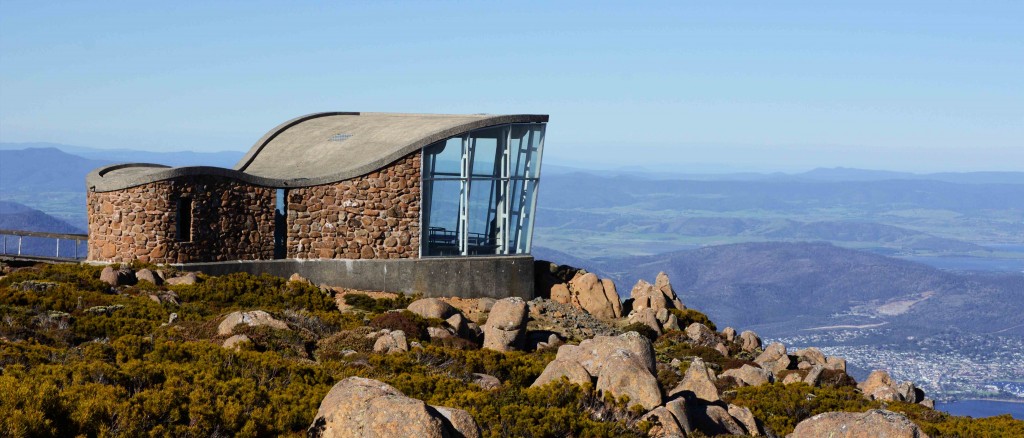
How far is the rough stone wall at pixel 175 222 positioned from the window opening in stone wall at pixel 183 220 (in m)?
0.11

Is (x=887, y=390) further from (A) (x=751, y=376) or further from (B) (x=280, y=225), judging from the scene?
(B) (x=280, y=225)

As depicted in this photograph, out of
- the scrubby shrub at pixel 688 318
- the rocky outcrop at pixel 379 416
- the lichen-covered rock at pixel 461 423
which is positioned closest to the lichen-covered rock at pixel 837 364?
the scrubby shrub at pixel 688 318

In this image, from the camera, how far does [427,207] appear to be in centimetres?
3406

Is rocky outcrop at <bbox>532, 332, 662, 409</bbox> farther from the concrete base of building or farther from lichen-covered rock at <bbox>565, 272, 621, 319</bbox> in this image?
lichen-covered rock at <bbox>565, 272, 621, 319</bbox>

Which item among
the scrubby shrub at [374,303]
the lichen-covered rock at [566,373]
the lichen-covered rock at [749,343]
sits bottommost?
the lichen-covered rock at [749,343]

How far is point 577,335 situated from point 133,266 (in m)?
11.2

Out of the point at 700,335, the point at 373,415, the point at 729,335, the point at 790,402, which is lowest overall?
the point at 729,335

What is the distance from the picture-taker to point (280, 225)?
1319 inches

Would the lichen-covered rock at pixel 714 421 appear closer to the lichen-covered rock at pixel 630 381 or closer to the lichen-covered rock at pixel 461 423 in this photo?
the lichen-covered rock at pixel 630 381

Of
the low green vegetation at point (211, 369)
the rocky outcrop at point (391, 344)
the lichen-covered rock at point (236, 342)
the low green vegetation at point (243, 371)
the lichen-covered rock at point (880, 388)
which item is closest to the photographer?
the low green vegetation at point (211, 369)

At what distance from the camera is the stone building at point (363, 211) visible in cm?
3136

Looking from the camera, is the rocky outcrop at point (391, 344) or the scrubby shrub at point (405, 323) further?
the scrubby shrub at point (405, 323)

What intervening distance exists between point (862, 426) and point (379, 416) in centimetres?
649

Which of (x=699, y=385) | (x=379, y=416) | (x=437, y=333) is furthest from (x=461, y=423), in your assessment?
(x=437, y=333)
